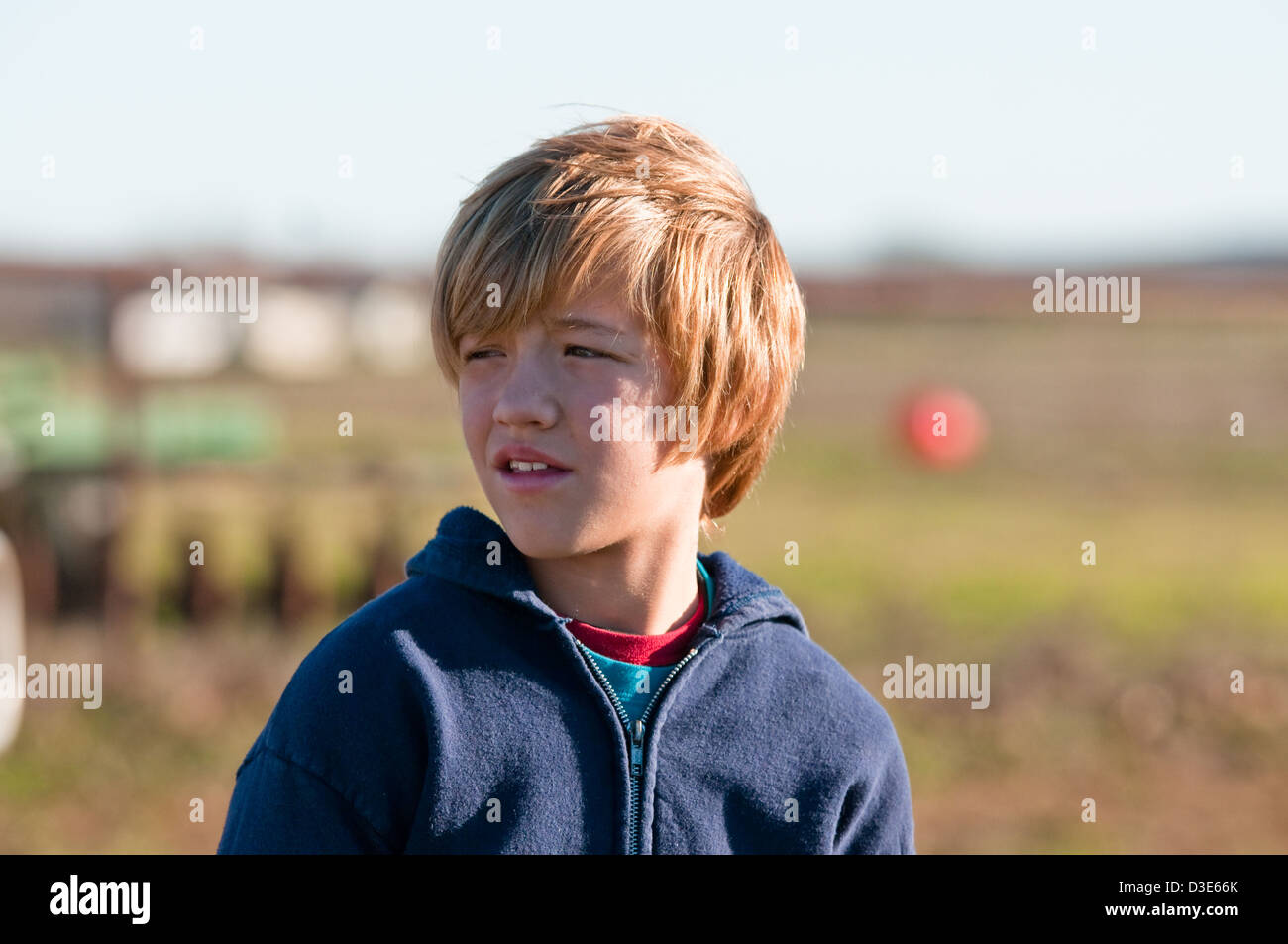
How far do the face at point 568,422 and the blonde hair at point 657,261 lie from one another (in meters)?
0.03

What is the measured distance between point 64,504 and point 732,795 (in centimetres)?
681

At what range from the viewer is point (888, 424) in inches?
778

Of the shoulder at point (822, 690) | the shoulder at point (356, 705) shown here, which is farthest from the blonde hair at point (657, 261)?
the shoulder at point (356, 705)

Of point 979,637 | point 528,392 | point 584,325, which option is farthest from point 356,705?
point 979,637

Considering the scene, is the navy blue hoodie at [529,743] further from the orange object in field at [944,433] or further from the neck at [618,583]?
the orange object in field at [944,433]

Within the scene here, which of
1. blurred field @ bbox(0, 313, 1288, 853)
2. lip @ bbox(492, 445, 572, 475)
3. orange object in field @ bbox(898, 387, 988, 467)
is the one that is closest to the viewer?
lip @ bbox(492, 445, 572, 475)

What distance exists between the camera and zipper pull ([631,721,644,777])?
Result: 1.77 m

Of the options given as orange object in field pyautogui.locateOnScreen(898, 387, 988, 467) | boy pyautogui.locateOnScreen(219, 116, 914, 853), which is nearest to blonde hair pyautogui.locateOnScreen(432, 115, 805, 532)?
boy pyautogui.locateOnScreen(219, 116, 914, 853)

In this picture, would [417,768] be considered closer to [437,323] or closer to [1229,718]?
[437,323]

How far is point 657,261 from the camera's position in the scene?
184 cm

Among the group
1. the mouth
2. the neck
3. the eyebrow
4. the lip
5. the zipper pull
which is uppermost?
the eyebrow

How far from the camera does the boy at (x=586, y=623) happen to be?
168 centimetres

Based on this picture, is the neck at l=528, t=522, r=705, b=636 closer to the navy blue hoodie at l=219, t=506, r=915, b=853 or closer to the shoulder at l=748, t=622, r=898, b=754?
the navy blue hoodie at l=219, t=506, r=915, b=853
